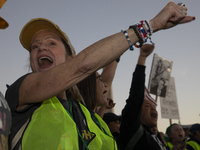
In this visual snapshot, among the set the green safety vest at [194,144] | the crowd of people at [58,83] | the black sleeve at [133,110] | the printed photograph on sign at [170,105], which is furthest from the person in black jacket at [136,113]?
the printed photograph on sign at [170,105]

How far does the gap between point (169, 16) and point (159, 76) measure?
22.9 ft

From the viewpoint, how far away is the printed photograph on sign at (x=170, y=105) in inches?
350

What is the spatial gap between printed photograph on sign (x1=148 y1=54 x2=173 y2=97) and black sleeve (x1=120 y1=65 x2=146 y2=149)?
517 centimetres

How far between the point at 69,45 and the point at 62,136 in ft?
3.22

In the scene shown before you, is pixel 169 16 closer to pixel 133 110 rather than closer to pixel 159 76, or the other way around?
pixel 133 110

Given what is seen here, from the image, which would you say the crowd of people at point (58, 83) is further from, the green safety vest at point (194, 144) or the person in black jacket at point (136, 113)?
the green safety vest at point (194, 144)

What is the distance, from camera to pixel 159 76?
8062 millimetres

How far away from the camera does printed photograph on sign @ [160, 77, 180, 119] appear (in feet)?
29.2

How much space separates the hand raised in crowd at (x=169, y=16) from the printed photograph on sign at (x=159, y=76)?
646 cm

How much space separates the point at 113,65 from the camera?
3.21 m

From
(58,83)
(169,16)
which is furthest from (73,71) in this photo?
(169,16)

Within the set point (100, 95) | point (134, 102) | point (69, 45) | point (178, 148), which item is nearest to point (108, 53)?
point (69, 45)

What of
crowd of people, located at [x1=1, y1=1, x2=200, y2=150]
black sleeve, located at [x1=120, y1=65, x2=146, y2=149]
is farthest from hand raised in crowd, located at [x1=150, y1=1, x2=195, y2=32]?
black sleeve, located at [x1=120, y1=65, x2=146, y2=149]

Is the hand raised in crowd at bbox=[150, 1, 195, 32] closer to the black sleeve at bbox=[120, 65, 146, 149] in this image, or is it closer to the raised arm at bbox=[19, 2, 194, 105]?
the raised arm at bbox=[19, 2, 194, 105]
